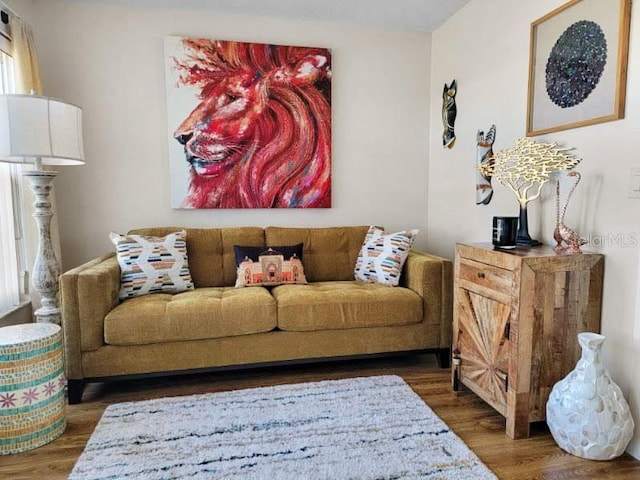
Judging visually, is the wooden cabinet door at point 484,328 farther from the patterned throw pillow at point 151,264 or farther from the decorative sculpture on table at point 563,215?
the patterned throw pillow at point 151,264

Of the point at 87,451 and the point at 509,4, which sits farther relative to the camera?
the point at 509,4

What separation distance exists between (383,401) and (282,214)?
1.74 m

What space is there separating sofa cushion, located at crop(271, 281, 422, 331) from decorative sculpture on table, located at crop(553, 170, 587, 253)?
92 centimetres

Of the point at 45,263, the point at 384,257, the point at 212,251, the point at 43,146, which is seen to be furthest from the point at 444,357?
the point at 43,146

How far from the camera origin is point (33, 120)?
6.81 feet

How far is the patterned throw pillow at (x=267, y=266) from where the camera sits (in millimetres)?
2863

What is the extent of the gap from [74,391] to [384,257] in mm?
1999

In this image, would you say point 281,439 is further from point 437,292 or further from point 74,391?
point 437,292

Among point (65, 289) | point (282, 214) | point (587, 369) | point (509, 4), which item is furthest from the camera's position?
point (282, 214)

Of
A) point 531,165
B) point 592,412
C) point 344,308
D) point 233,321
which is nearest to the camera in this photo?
point 592,412

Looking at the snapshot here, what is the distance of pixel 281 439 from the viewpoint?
6.22ft

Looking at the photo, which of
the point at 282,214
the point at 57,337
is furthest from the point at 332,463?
the point at 282,214

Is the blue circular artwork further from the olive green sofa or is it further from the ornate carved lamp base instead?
the ornate carved lamp base

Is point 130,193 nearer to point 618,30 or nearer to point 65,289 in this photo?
point 65,289
